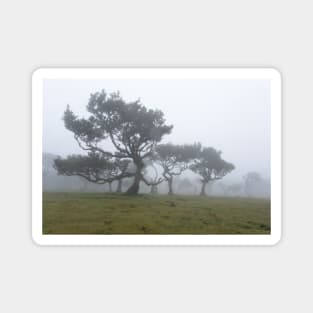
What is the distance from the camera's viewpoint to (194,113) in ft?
9.26

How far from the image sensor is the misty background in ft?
9.09

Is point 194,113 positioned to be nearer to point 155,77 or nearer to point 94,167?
point 155,77

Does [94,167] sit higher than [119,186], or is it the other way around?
[94,167]

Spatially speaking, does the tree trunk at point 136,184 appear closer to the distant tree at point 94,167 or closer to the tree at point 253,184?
the distant tree at point 94,167

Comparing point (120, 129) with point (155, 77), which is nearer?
point (155, 77)

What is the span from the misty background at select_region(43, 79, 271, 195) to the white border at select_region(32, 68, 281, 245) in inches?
2.1

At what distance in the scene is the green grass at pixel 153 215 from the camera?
2758mm

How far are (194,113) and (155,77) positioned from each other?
56 centimetres

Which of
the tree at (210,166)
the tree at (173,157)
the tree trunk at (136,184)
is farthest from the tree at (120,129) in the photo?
the tree at (210,166)

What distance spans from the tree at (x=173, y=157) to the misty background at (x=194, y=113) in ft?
0.22

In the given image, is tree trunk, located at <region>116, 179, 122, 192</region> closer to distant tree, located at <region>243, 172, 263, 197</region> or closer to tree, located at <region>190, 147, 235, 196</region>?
tree, located at <region>190, 147, 235, 196</region>

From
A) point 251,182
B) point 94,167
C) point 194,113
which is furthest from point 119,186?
Answer: point 251,182
